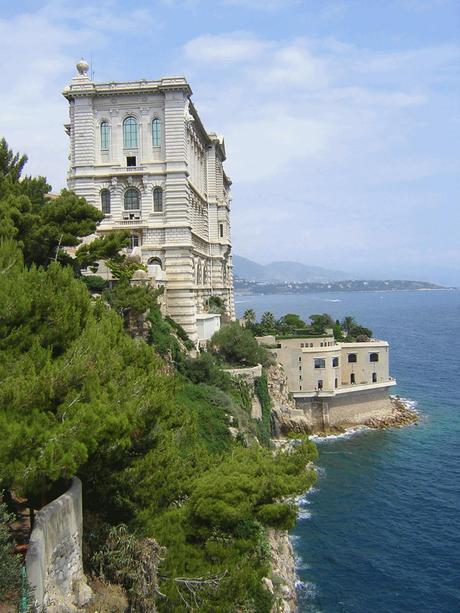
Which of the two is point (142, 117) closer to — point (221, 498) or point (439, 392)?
point (221, 498)

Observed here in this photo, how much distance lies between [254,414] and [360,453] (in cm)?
830

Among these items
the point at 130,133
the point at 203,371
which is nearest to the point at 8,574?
the point at 203,371

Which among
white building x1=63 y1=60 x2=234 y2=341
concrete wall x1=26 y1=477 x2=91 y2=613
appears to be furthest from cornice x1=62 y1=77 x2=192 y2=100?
concrete wall x1=26 y1=477 x2=91 y2=613

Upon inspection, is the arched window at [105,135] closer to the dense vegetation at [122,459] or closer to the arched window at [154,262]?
the arched window at [154,262]

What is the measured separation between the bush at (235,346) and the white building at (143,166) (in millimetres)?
3765

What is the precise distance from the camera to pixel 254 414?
35.3 m

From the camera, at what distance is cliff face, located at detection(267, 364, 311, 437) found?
4175 cm

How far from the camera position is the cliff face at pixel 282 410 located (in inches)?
1644

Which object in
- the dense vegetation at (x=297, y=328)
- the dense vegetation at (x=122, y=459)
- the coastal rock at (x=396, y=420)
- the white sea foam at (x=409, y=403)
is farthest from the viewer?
the dense vegetation at (x=297, y=328)

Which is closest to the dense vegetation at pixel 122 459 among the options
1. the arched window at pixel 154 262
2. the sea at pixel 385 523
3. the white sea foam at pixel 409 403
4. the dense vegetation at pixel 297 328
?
the sea at pixel 385 523

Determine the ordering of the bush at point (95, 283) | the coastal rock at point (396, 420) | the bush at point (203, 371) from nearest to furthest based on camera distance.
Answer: the bush at point (95, 283) → the bush at point (203, 371) → the coastal rock at point (396, 420)

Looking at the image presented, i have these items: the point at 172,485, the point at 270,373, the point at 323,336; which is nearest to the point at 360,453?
the point at 270,373

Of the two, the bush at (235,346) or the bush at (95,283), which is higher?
the bush at (95,283)

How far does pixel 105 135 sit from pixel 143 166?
2739 millimetres
